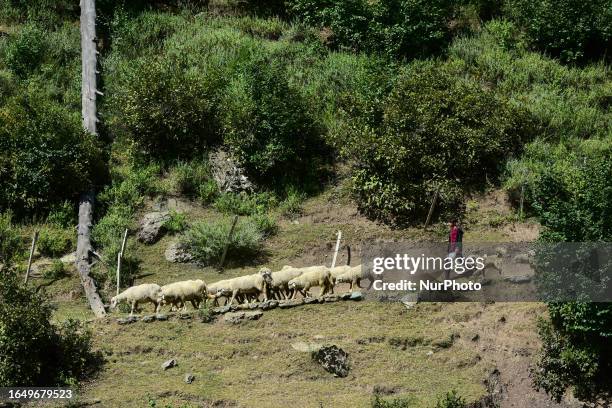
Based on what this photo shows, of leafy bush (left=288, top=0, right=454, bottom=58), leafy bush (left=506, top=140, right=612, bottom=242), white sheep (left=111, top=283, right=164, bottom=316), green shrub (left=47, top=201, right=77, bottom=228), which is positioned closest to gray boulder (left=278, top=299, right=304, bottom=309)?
white sheep (left=111, top=283, right=164, bottom=316)

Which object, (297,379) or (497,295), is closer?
(297,379)

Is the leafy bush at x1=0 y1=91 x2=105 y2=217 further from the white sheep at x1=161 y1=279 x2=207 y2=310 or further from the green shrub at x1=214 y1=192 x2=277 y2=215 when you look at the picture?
the white sheep at x1=161 y1=279 x2=207 y2=310

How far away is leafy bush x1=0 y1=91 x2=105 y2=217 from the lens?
864 inches

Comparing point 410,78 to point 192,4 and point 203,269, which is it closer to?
point 203,269

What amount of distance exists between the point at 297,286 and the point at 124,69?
36.7 ft

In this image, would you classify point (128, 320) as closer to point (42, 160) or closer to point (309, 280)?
point (309, 280)

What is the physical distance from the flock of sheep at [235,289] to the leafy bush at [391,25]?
35.5ft

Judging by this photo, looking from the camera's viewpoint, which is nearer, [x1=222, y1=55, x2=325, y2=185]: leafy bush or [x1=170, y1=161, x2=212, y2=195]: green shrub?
[x1=222, y1=55, x2=325, y2=185]: leafy bush

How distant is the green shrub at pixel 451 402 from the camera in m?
14.3

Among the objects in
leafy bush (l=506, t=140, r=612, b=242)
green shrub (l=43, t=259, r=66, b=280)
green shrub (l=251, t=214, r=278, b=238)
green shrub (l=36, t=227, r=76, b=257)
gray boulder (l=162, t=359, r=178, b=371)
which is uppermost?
leafy bush (l=506, t=140, r=612, b=242)

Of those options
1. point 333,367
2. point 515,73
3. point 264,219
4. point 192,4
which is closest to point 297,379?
point 333,367

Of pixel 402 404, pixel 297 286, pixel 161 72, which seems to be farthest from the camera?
pixel 161 72

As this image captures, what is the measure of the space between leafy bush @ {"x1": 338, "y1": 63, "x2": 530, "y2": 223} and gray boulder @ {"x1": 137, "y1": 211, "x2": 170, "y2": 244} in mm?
4825

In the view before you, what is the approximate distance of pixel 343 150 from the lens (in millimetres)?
Result: 22625
